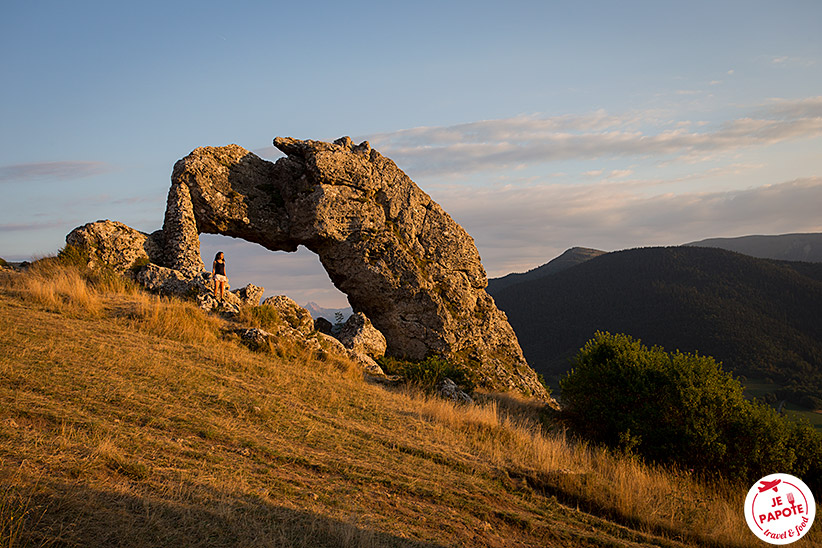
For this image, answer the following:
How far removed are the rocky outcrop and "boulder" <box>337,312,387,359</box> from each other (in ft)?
22.3

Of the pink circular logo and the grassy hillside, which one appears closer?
the grassy hillside

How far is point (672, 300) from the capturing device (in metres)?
85.0

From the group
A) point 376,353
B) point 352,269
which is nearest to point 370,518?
point 376,353

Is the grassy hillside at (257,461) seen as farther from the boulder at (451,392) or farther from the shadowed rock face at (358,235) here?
the shadowed rock face at (358,235)

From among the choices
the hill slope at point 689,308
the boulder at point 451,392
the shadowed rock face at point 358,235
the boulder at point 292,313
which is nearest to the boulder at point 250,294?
the boulder at point 292,313

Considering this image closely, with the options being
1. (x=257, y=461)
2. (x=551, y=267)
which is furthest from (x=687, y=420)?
(x=551, y=267)

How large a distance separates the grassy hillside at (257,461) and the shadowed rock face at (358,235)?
5.45 meters

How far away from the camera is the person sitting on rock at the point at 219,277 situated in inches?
620

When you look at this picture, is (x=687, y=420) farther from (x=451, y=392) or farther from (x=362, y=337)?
(x=362, y=337)

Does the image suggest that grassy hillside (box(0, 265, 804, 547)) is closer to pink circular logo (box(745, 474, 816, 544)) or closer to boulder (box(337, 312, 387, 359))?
pink circular logo (box(745, 474, 816, 544))

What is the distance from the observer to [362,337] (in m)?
17.3

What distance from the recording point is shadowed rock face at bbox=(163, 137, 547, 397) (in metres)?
18.1

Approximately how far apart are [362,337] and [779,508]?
11.7m

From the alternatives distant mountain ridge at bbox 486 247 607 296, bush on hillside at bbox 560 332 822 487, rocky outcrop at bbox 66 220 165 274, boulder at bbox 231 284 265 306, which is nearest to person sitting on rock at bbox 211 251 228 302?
boulder at bbox 231 284 265 306
